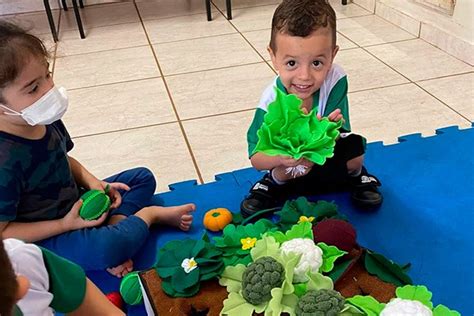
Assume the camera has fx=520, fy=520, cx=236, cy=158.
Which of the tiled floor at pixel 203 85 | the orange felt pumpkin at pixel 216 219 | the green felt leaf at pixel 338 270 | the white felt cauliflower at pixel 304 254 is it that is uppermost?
the white felt cauliflower at pixel 304 254

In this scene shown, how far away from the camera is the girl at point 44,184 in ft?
3.05

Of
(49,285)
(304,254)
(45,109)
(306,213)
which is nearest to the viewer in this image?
(49,285)

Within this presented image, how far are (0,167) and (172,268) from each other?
0.35m

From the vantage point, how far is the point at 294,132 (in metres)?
0.99

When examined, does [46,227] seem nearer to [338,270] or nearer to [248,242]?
[248,242]

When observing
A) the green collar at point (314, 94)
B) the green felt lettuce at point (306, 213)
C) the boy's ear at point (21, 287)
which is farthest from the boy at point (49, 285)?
the green collar at point (314, 94)

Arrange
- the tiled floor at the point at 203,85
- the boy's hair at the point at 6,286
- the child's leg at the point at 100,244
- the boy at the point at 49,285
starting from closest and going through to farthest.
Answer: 1. the boy's hair at the point at 6,286
2. the boy at the point at 49,285
3. the child's leg at the point at 100,244
4. the tiled floor at the point at 203,85

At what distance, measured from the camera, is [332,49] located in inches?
41.6

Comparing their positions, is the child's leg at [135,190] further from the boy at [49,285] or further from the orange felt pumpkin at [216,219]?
the boy at [49,285]

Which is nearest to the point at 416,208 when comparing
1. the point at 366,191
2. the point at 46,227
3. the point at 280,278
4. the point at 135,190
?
the point at 366,191

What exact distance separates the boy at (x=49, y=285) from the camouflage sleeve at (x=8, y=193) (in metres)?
0.24

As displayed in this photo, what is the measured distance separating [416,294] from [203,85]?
1.31m

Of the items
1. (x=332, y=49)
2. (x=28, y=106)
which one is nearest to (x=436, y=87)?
(x=332, y=49)

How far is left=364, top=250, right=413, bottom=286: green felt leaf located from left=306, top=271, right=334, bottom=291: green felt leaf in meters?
0.10
